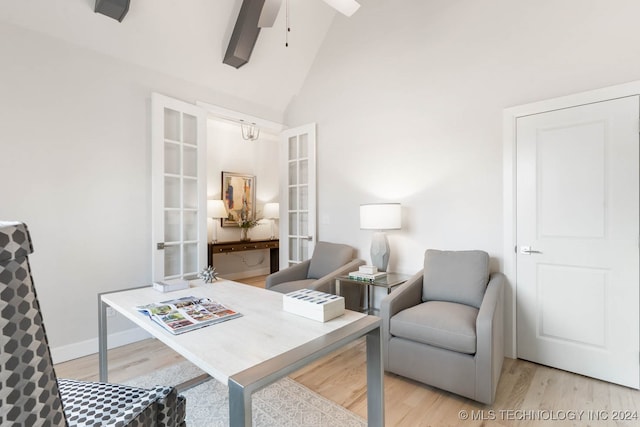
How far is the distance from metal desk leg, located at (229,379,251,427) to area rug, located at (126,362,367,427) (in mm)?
921

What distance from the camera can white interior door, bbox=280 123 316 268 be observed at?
3.67 meters

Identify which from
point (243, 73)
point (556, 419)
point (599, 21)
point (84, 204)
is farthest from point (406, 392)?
point (243, 73)

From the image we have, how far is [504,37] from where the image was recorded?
234 centimetres

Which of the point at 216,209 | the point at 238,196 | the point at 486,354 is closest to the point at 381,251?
→ the point at 486,354

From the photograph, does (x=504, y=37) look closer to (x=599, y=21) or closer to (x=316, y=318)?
(x=599, y=21)

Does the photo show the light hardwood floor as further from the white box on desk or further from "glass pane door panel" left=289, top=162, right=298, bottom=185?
"glass pane door panel" left=289, top=162, right=298, bottom=185

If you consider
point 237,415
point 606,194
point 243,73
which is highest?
point 243,73

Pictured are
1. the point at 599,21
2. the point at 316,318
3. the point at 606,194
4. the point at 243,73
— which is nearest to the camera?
the point at 606,194

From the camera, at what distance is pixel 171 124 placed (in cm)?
293

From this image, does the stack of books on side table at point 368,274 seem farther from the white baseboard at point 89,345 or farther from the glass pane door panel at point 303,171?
the white baseboard at point 89,345

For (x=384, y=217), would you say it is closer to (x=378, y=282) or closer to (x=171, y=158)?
(x=378, y=282)

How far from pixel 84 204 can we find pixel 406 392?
2797 mm

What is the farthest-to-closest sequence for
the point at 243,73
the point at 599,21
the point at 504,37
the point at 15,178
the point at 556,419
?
the point at 243,73 → the point at 504,37 → the point at 15,178 → the point at 599,21 → the point at 556,419

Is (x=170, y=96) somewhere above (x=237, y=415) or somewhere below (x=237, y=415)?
above
